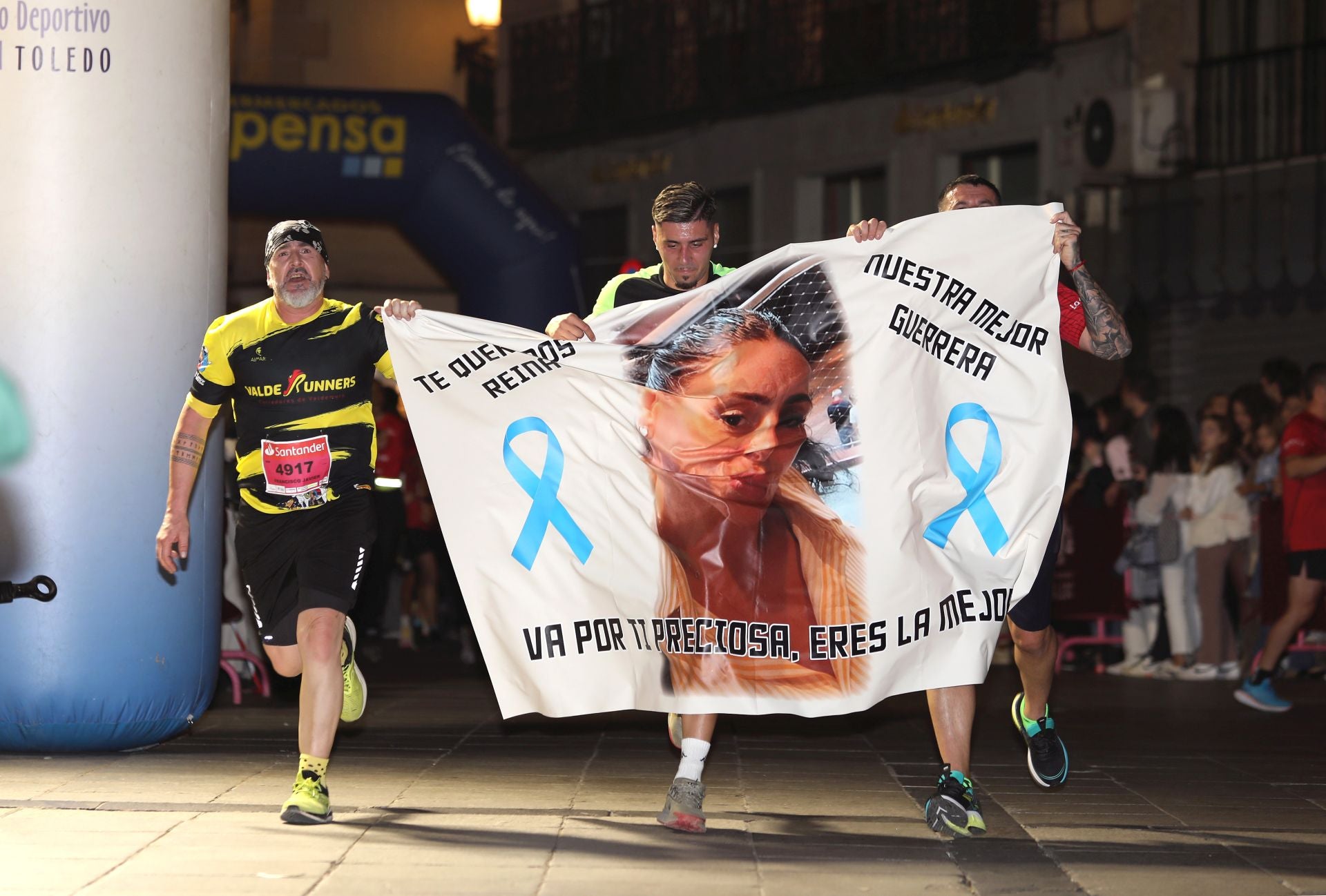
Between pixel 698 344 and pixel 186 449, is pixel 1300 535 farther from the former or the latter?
pixel 186 449

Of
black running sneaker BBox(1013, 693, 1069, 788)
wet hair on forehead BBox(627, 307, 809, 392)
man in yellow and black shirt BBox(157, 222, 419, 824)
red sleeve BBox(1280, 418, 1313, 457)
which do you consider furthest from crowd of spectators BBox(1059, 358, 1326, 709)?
man in yellow and black shirt BBox(157, 222, 419, 824)

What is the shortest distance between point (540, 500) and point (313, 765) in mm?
1265

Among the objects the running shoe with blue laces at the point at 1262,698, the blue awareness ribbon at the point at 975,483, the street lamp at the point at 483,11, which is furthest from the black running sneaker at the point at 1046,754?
the street lamp at the point at 483,11

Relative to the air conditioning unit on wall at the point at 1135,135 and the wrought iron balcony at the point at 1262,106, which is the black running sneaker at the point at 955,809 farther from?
the air conditioning unit on wall at the point at 1135,135

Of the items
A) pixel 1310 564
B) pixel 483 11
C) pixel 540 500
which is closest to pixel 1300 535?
pixel 1310 564

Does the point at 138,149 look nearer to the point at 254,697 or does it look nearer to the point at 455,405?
the point at 455,405

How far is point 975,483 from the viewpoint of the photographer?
6668 millimetres

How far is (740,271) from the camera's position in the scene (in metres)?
6.88

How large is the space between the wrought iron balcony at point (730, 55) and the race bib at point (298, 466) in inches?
625

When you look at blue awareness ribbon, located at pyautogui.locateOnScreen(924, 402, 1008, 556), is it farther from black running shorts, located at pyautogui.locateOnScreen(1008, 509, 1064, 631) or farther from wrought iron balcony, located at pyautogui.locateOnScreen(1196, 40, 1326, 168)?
wrought iron balcony, located at pyautogui.locateOnScreen(1196, 40, 1326, 168)

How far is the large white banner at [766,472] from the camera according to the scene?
21.5 feet

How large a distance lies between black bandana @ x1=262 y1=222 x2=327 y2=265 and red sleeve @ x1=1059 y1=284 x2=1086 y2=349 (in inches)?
111

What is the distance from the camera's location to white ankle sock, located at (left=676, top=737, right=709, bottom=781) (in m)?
6.51

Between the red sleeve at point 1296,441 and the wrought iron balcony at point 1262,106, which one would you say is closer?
the red sleeve at point 1296,441
